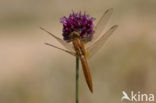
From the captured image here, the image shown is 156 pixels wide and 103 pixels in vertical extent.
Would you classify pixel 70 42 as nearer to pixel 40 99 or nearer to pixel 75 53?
pixel 75 53

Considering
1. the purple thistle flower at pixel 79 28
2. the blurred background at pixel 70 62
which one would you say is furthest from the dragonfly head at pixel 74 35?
the blurred background at pixel 70 62

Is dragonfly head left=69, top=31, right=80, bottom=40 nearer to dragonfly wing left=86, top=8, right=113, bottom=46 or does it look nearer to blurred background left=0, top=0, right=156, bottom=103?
dragonfly wing left=86, top=8, right=113, bottom=46

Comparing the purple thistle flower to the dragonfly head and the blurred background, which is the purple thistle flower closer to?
the dragonfly head

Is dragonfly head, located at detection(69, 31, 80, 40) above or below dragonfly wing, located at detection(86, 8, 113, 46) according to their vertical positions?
below

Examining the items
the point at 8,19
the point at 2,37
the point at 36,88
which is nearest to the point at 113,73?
the point at 36,88

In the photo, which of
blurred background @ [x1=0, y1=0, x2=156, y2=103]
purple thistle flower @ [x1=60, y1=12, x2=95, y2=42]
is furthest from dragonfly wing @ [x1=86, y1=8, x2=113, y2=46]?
blurred background @ [x1=0, y1=0, x2=156, y2=103]

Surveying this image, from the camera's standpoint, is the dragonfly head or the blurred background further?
the blurred background

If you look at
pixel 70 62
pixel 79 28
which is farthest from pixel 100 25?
pixel 70 62

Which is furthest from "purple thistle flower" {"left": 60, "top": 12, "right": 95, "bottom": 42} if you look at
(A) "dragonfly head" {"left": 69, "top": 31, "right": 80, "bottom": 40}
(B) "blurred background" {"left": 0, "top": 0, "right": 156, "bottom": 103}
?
(B) "blurred background" {"left": 0, "top": 0, "right": 156, "bottom": 103}

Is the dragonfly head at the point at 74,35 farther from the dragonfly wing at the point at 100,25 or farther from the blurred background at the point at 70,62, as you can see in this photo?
the blurred background at the point at 70,62
